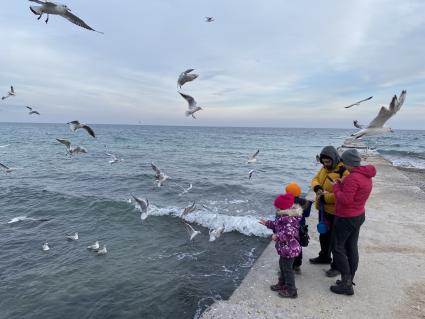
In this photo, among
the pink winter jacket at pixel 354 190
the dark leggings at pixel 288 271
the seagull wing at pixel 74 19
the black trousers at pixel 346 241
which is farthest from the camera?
the dark leggings at pixel 288 271

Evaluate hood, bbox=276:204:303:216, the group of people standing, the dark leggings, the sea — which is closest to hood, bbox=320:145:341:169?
the group of people standing

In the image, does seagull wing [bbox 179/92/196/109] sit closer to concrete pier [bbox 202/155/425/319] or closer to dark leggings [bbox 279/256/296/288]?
concrete pier [bbox 202/155/425/319]

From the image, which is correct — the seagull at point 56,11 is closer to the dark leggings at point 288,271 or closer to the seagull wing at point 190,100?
the seagull wing at point 190,100

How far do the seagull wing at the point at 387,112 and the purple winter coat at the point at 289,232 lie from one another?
5.53ft

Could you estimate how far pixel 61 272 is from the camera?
7004mm

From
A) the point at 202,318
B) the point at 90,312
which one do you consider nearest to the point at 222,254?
the point at 90,312

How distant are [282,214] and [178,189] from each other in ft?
38.4

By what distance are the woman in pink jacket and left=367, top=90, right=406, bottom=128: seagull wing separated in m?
0.77

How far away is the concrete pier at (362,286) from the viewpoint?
3.92 metres

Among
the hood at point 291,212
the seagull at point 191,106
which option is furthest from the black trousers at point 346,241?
the seagull at point 191,106

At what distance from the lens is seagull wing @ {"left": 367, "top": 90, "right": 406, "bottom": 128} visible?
Answer: 4148 millimetres

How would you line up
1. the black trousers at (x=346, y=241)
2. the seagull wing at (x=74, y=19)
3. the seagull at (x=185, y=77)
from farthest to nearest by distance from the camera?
the seagull at (x=185, y=77), the black trousers at (x=346, y=241), the seagull wing at (x=74, y=19)

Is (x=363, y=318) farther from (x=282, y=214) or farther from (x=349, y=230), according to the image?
(x=282, y=214)

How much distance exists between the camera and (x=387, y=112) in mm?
4301
